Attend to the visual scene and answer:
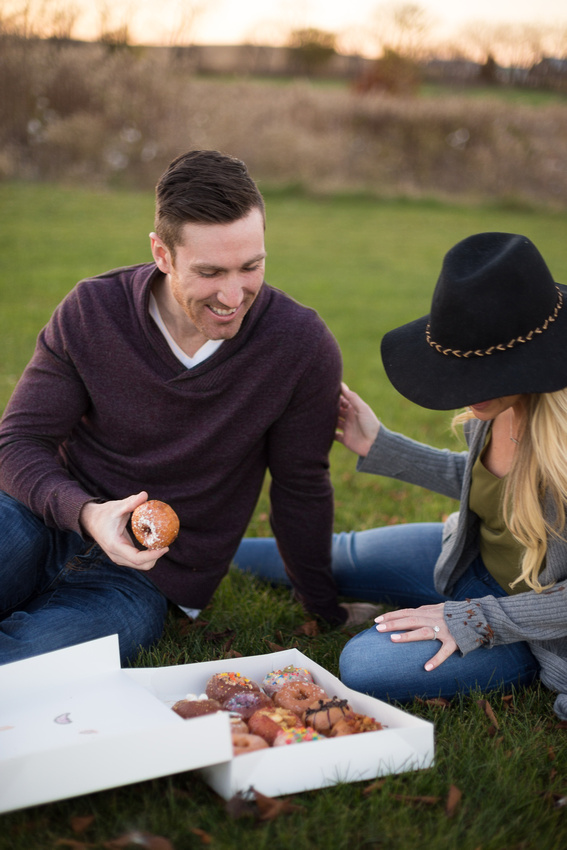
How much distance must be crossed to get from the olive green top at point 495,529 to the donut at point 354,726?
815mm

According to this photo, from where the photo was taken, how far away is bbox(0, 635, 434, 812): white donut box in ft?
6.00

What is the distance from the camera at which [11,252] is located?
10.5 m

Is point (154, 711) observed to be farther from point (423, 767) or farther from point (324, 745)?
point (423, 767)

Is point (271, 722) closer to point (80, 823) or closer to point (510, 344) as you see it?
point (80, 823)

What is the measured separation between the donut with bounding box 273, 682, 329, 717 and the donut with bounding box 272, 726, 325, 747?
15cm

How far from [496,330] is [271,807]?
54.9 inches

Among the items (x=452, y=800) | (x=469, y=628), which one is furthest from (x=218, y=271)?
(x=452, y=800)

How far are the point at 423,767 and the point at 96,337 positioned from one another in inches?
70.3

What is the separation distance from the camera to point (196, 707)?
2.20m

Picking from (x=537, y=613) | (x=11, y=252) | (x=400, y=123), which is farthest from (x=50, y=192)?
(x=537, y=613)

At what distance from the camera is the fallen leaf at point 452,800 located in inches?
80.3

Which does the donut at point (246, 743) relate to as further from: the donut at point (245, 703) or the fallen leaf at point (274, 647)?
the fallen leaf at point (274, 647)

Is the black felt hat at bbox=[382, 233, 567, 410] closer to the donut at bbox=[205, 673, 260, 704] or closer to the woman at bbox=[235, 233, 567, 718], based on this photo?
the woman at bbox=[235, 233, 567, 718]

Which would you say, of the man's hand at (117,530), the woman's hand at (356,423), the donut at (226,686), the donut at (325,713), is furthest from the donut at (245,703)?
the woman's hand at (356,423)
